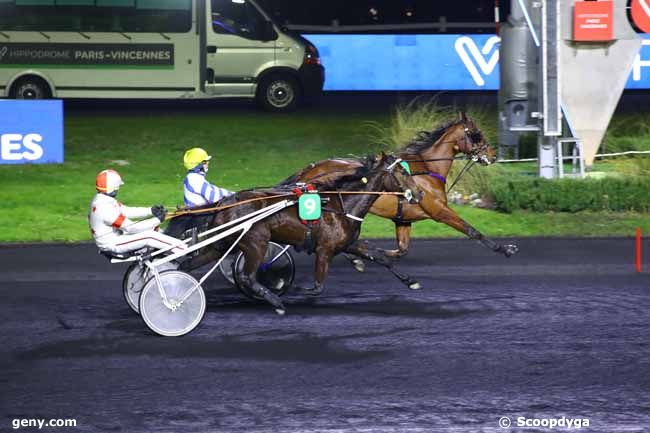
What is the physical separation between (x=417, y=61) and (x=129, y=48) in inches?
238

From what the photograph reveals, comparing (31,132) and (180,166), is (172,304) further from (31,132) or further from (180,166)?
(180,166)

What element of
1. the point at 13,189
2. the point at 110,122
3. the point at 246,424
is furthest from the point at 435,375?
the point at 110,122

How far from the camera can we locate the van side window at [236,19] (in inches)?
947

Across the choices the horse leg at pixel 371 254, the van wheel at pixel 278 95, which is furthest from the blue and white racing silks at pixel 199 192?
the van wheel at pixel 278 95

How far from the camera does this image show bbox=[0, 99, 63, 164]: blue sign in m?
18.6

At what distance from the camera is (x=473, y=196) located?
1775 centimetres

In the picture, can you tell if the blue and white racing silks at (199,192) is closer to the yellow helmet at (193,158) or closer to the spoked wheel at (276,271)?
the yellow helmet at (193,158)

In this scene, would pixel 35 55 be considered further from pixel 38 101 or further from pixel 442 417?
pixel 442 417

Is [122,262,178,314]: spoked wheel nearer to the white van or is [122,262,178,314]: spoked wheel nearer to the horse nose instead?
the horse nose

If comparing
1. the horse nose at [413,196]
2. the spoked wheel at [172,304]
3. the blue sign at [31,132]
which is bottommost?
the spoked wheel at [172,304]

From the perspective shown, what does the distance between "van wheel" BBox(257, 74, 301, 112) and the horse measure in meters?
13.2

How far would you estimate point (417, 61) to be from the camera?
84.2ft

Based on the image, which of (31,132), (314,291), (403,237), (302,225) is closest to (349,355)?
(314,291)

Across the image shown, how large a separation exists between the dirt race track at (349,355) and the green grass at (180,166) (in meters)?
2.85
